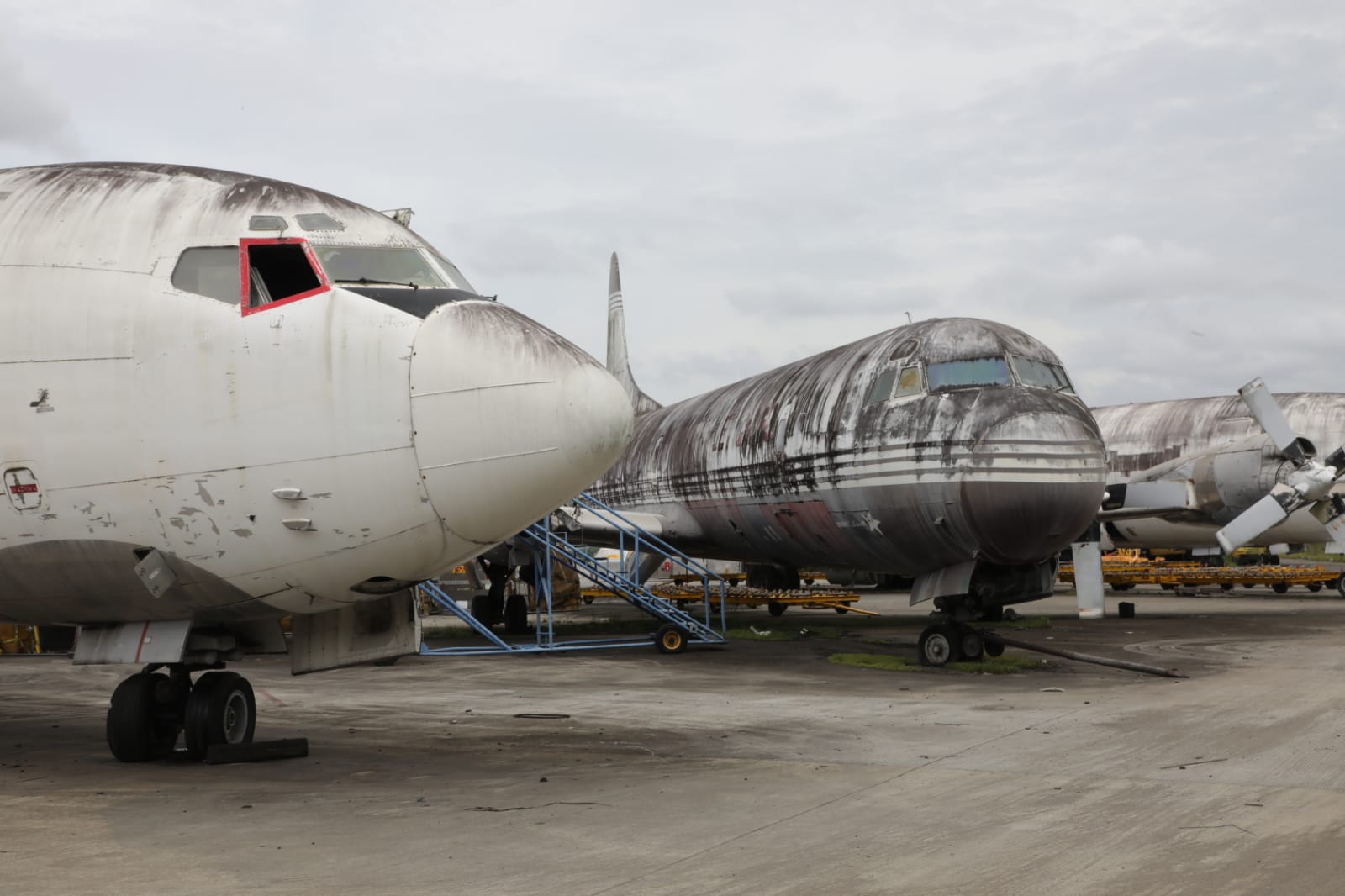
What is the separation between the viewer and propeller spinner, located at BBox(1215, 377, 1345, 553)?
21.0 meters

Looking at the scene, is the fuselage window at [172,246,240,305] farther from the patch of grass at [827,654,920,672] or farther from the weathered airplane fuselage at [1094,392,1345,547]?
the weathered airplane fuselage at [1094,392,1345,547]

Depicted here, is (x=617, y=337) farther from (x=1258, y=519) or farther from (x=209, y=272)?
(x=209, y=272)

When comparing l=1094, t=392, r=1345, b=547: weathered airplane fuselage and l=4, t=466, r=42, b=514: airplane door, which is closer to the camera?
l=4, t=466, r=42, b=514: airplane door

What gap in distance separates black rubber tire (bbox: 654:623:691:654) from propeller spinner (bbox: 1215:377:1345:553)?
32.6 ft

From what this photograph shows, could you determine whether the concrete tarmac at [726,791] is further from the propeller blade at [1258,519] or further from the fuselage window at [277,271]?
the propeller blade at [1258,519]

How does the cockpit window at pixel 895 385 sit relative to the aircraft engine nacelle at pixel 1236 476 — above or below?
above

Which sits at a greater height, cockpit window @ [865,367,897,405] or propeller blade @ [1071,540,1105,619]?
cockpit window @ [865,367,897,405]

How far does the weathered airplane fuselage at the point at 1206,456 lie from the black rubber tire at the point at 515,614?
12.3m

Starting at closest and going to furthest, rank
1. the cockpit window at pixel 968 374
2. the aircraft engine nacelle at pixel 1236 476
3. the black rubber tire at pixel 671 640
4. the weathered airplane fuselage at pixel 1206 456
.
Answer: the cockpit window at pixel 968 374 → the black rubber tire at pixel 671 640 → the aircraft engine nacelle at pixel 1236 476 → the weathered airplane fuselage at pixel 1206 456

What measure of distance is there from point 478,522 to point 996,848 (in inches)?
149

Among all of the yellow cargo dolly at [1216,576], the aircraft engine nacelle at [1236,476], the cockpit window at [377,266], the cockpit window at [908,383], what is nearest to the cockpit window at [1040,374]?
the cockpit window at [908,383]

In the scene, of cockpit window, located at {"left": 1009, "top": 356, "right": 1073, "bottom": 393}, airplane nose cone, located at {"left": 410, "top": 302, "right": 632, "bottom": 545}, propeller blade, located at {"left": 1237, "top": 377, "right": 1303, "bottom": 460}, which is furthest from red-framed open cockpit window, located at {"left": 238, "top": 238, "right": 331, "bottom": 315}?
propeller blade, located at {"left": 1237, "top": 377, "right": 1303, "bottom": 460}

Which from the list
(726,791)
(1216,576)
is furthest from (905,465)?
(1216,576)

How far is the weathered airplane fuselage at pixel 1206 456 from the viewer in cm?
2472
